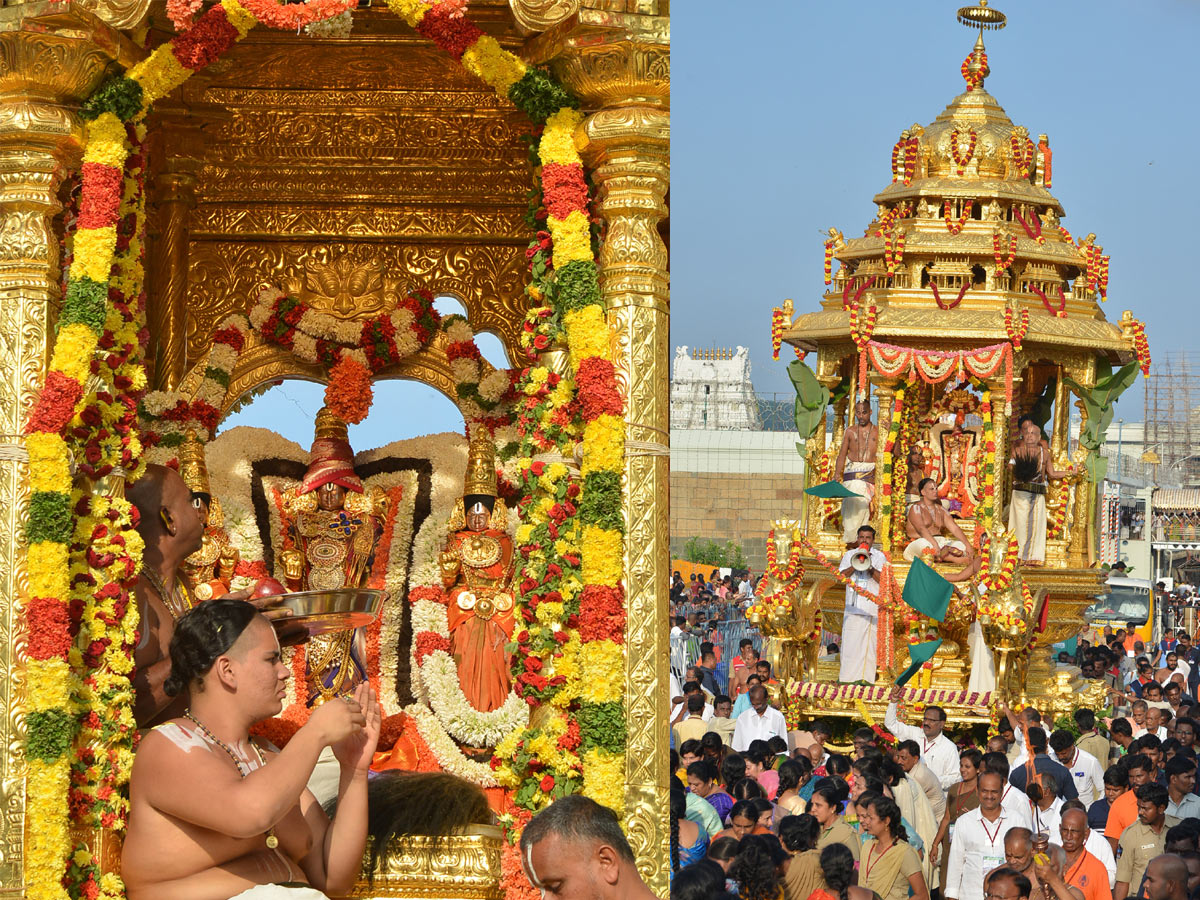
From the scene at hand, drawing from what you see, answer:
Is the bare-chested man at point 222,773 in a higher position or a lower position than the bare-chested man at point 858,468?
lower

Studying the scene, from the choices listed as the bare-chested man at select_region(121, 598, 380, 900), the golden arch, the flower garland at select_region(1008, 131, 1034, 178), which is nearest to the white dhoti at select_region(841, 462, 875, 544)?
the flower garland at select_region(1008, 131, 1034, 178)

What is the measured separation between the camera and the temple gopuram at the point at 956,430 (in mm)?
16344

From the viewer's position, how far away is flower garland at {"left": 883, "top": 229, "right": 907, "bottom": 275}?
59.6 ft

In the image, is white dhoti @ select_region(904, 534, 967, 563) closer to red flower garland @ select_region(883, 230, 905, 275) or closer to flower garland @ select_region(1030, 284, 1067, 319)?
red flower garland @ select_region(883, 230, 905, 275)

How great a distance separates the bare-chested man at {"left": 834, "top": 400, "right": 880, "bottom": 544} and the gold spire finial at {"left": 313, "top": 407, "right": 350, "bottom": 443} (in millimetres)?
9683

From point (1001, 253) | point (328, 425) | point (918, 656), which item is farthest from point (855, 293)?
point (328, 425)

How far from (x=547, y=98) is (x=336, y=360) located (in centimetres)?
272

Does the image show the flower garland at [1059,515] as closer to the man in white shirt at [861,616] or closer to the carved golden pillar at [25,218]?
the man in white shirt at [861,616]

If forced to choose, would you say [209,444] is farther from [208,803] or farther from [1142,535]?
[1142,535]

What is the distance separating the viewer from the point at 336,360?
9.00m

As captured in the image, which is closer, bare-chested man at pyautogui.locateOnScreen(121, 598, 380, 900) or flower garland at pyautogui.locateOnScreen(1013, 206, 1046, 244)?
bare-chested man at pyautogui.locateOnScreen(121, 598, 380, 900)

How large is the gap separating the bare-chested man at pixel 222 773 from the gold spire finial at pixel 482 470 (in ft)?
10.2

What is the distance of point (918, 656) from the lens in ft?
52.1

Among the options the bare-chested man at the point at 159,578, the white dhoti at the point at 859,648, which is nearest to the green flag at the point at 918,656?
the white dhoti at the point at 859,648
